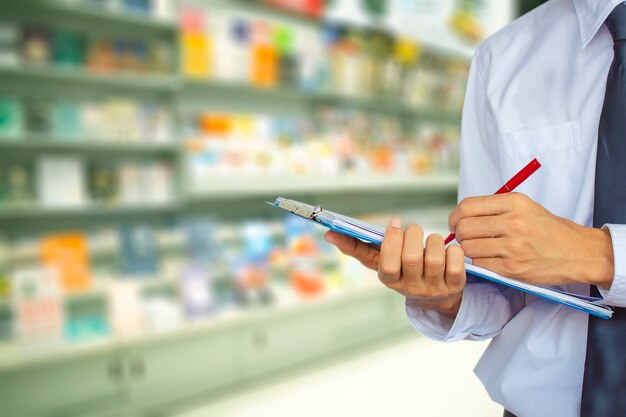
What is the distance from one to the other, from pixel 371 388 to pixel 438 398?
1.42ft

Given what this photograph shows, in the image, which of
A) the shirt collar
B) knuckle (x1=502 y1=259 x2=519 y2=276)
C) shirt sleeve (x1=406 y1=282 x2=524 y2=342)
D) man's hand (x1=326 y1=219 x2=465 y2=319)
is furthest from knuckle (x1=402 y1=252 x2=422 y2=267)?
the shirt collar

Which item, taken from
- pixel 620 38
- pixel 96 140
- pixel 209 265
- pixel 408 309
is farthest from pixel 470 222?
pixel 209 265

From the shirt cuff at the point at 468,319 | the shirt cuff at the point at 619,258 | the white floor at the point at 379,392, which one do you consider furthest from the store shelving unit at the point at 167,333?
the shirt cuff at the point at 619,258

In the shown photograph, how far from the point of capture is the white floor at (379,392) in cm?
307

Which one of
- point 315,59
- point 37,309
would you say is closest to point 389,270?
point 37,309

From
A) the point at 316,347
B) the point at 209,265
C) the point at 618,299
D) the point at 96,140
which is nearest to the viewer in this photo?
the point at 618,299

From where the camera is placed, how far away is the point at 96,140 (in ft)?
9.37

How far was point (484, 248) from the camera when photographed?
2.43 feet

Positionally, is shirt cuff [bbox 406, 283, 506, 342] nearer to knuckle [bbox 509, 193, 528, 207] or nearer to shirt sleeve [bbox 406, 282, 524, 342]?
shirt sleeve [bbox 406, 282, 524, 342]

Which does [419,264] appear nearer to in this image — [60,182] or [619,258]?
[619,258]

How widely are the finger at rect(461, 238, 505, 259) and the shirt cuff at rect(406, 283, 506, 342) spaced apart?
0.58 feet

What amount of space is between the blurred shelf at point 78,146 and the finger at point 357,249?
2363mm

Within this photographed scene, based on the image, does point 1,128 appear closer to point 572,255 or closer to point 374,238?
point 374,238

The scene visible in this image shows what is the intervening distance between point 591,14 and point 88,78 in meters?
2.65
